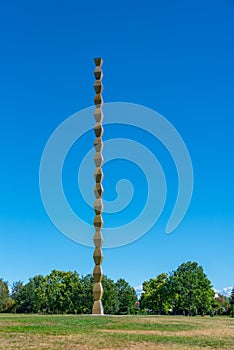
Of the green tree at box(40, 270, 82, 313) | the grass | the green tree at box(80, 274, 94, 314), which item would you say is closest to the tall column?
the grass

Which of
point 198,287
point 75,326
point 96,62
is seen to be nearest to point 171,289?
point 198,287

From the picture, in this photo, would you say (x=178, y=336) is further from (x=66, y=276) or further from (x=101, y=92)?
(x=66, y=276)

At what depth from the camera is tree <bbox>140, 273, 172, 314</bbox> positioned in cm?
4681

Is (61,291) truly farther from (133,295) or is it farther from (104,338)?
(104,338)

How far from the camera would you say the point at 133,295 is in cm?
5034

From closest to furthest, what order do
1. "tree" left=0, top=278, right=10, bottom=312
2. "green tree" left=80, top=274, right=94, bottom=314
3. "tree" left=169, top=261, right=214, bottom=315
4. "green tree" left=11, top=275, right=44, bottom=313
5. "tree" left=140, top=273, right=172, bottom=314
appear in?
"tree" left=169, top=261, right=214, bottom=315
"green tree" left=80, top=274, right=94, bottom=314
"tree" left=140, top=273, right=172, bottom=314
"green tree" left=11, top=275, right=44, bottom=313
"tree" left=0, top=278, right=10, bottom=312

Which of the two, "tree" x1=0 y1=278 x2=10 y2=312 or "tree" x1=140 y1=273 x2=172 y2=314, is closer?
"tree" x1=140 y1=273 x2=172 y2=314

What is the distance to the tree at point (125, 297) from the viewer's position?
49.1 m

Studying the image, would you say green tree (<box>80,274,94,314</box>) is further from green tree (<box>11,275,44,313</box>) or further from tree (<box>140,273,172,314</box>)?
green tree (<box>11,275,44,313</box>)

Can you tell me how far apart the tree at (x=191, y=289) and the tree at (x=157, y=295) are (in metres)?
1.28

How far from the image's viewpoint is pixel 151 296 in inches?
1944

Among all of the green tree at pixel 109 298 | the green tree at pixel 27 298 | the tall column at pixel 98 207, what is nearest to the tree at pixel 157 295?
the green tree at pixel 109 298

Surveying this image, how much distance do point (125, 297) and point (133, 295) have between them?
118 cm

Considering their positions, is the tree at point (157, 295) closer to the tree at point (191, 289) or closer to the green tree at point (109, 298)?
→ the tree at point (191, 289)
